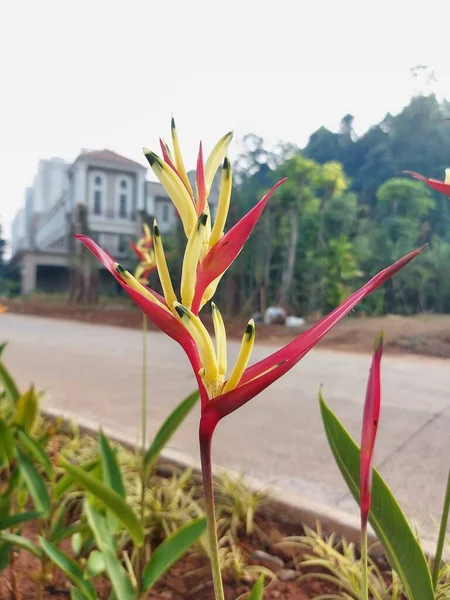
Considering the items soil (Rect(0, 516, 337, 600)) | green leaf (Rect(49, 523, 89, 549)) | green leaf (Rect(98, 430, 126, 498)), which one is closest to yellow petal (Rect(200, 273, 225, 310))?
green leaf (Rect(98, 430, 126, 498))

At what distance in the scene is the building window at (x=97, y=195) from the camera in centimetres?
2061

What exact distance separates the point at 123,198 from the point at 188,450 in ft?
66.1

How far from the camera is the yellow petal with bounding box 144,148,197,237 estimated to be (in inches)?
14.0

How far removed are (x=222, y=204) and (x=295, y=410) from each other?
275cm

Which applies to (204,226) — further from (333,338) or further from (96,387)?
(333,338)

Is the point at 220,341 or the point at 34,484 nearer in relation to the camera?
the point at 220,341

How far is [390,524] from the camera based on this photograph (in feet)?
1.60

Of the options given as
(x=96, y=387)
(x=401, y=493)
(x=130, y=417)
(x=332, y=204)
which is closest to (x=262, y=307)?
(x=332, y=204)

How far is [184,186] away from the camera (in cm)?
37

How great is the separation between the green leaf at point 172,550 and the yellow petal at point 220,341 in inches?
18.6

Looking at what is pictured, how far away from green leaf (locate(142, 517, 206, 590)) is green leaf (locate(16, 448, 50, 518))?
30 centimetres

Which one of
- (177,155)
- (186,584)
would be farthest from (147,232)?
(177,155)

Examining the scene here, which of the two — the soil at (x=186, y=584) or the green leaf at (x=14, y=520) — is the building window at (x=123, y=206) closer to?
the soil at (x=186, y=584)

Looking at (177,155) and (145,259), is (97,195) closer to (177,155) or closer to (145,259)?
(145,259)
